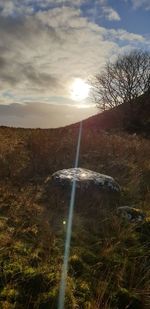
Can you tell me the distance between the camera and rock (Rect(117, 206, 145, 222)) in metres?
6.81

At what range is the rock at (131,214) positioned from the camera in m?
6.81

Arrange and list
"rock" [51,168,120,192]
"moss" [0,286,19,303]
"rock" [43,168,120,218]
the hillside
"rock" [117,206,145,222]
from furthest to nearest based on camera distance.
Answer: "rock" [51,168,120,192] < "rock" [43,168,120,218] < "rock" [117,206,145,222] < the hillside < "moss" [0,286,19,303]

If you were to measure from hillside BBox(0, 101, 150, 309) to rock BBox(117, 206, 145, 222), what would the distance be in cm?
15

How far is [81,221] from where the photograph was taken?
22.2ft

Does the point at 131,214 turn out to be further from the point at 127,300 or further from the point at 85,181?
the point at 127,300

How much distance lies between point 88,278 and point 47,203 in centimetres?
296

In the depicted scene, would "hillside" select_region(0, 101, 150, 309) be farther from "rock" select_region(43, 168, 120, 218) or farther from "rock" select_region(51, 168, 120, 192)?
"rock" select_region(51, 168, 120, 192)

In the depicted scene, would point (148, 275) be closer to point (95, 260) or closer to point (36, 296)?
point (95, 260)

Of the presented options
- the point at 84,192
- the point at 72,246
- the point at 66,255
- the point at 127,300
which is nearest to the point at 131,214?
the point at 84,192

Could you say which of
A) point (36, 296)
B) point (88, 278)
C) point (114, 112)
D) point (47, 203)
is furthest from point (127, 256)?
point (114, 112)

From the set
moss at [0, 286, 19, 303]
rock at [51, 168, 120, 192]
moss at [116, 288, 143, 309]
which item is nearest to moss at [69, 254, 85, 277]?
moss at [116, 288, 143, 309]

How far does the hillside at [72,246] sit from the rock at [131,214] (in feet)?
0.48

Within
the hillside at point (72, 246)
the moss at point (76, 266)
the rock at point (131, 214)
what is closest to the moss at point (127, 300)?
the hillside at point (72, 246)

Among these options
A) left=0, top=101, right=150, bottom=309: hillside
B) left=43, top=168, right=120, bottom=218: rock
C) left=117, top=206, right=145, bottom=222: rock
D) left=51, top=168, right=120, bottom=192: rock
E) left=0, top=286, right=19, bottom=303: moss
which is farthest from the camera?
left=51, top=168, right=120, bottom=192: rock
